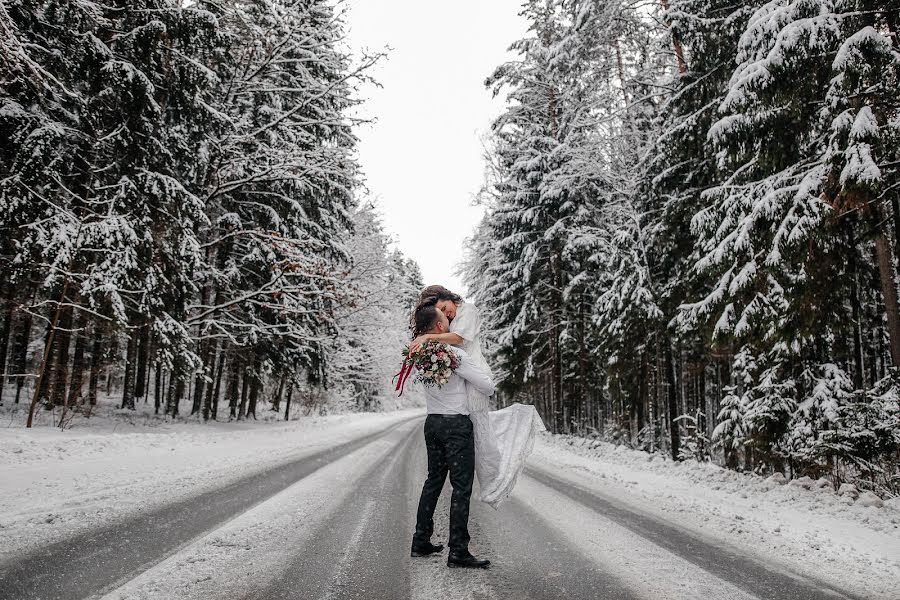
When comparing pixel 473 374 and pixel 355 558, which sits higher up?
pixel 473 374

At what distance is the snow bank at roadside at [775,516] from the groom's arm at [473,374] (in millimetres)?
2731

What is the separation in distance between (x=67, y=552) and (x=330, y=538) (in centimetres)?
185

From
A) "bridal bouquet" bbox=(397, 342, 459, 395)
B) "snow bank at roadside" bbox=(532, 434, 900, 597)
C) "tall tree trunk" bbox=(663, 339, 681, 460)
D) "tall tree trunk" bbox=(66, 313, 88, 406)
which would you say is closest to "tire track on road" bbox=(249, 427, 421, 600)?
"bridal bouquet" bbox=(397, 342, 459, 395)

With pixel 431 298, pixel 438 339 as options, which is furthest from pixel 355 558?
pixel 431 298

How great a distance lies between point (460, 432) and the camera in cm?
377

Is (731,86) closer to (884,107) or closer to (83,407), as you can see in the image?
(884,107)

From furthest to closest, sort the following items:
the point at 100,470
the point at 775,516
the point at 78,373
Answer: the point at 78,373
the point at 100,470
the point at 775,516

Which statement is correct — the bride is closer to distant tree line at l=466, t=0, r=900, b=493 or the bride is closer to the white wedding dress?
the white wedding dress

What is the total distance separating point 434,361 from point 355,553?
5.31 feet

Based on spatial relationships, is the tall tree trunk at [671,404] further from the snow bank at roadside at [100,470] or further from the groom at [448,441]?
the groom at [448,441]

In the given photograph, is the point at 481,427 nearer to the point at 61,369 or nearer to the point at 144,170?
the point at 144,170

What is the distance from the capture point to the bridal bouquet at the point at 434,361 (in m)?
3.71

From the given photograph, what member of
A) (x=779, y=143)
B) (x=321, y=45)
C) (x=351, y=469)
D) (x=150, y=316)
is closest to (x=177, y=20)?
(x=321, y=45)

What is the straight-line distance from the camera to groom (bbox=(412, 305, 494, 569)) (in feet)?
12.0
